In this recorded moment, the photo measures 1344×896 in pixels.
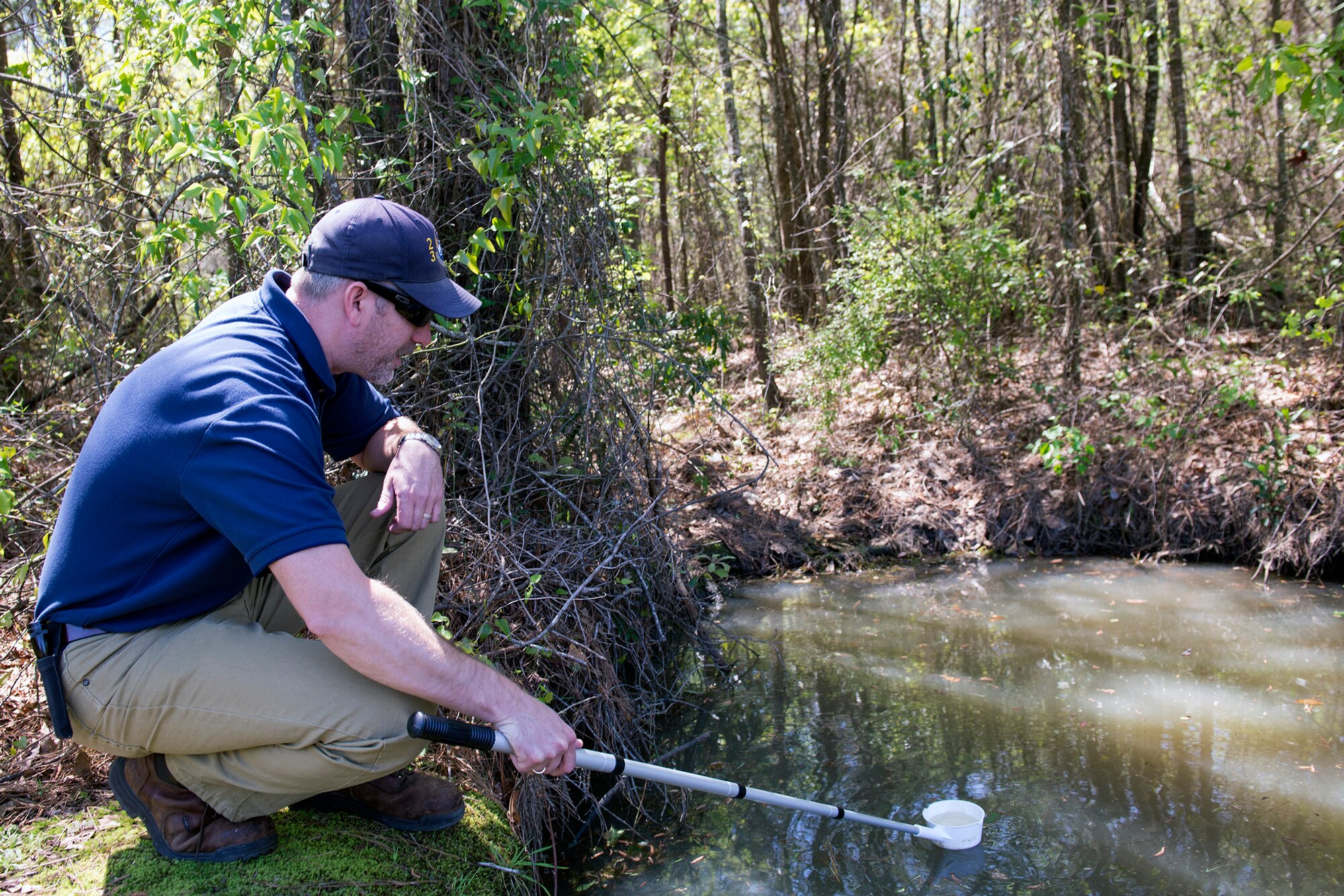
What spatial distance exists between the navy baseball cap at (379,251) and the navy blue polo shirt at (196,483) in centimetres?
16

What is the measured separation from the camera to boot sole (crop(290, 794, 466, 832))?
2.55 m

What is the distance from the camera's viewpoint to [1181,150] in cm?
903

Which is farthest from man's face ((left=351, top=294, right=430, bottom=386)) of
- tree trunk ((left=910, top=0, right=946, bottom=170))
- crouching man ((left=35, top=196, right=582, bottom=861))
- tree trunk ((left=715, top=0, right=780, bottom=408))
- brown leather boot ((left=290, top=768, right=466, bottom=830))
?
tree trunk ((left=910, top=0, right=946, bottom=170))

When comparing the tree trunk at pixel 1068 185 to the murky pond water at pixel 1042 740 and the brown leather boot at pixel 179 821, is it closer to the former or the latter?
the murky pond water at pixel 1042 740

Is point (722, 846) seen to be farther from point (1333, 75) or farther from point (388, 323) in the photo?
point (1333, 75)

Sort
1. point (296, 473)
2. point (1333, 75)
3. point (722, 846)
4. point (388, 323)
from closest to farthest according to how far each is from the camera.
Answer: point (296, 473) → point (388, 323) → point (722, 846) → point (1333, 75)

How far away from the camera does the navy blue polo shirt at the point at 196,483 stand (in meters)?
1.84

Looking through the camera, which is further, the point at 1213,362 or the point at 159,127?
the point at 1213,362

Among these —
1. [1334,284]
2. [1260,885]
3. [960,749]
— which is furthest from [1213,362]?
[1260,885]

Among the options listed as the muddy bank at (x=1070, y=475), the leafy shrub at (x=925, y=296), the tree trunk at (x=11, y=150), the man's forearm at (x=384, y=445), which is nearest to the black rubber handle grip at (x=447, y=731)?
the man's forearm at (x=384, y=445)

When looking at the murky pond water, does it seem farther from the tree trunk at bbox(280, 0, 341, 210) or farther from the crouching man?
the tree trunk at bbox(280, 0, 341, 210)

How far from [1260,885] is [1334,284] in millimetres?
5938

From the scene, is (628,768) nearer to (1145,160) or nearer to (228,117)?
(228,117)

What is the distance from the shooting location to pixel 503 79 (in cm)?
405
